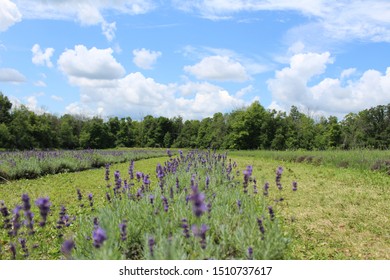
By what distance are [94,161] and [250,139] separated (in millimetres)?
43058

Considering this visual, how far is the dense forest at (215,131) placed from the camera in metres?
47.4

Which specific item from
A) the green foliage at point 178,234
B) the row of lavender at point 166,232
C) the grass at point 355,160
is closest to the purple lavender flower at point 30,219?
the row of lavender at point 166,232

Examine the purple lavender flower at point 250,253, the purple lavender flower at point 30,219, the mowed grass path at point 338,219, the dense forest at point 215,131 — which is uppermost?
the dense forest at point 215,131

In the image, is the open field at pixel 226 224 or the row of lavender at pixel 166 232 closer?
the row of lavender at pixel 166 232

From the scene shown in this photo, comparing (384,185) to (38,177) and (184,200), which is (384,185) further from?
(38,177)

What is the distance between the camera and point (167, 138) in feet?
251

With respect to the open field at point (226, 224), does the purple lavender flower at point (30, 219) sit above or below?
above

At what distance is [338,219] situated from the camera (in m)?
6.80

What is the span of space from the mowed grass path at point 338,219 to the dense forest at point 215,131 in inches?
1326

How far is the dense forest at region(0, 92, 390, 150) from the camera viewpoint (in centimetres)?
4738

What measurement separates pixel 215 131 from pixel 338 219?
60.0 metres

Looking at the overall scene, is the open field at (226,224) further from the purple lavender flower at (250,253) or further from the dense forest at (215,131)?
the dense forest at (215,131)

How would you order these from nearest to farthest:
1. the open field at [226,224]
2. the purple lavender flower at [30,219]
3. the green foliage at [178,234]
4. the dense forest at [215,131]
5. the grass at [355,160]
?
1. the purple lavender flower at [30,219]
2. the green foliage at [178,234]
3. the open field at [226,224]
4. the grass at [355,160]
5. the dense forest at [215,131]

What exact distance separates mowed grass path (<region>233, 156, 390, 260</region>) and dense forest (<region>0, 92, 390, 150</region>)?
33.7 metres
